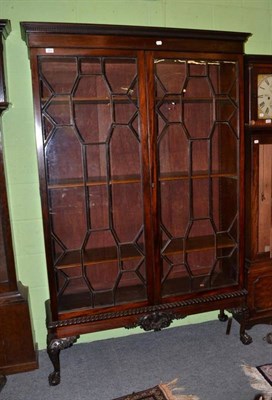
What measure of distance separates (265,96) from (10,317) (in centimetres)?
221

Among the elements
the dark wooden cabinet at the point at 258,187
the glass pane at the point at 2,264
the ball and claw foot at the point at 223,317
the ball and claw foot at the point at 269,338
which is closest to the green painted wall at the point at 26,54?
the glass pane at the point at 2,264

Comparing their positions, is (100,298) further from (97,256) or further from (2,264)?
(2,264)

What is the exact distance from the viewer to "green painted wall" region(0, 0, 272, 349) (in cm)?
210

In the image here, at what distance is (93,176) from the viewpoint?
6.89 feet

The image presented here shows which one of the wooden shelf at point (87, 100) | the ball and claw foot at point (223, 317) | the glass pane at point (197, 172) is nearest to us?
the wooden shelf at point (87, 100)

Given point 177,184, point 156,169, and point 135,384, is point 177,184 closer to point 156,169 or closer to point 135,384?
point 156,169

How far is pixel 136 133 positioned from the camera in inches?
77.7

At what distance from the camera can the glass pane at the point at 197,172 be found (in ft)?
6.75

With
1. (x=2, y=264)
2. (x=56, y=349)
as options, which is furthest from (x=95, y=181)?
(x=56, y=349)

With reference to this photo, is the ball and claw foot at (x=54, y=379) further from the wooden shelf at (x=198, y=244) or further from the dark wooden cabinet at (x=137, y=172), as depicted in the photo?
the wooden shelf at (x=198, y=244)

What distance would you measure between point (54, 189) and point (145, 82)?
2.68 feet

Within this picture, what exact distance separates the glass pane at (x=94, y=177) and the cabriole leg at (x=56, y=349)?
196mm

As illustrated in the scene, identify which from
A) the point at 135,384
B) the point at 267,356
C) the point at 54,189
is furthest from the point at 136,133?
the point at 267,356

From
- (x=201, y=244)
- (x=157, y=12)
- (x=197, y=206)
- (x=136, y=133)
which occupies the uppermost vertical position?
(x=157, y=12)
